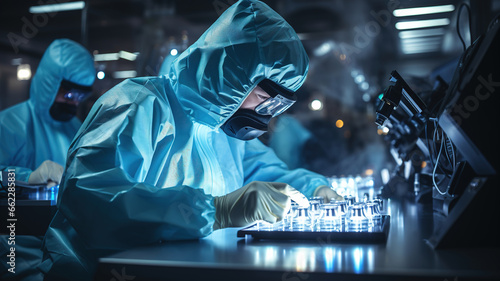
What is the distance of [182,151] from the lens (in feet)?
6.44

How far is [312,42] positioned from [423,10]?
1694mm

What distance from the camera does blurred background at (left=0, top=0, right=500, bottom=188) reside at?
220 inches

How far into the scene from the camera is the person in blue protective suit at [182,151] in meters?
1.39

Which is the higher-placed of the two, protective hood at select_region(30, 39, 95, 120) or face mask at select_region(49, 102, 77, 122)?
protective hood at select_region(30, 39, 95, 120)

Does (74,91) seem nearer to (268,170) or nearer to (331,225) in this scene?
(268,170)

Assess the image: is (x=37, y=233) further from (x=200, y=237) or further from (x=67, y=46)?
(x=67, y=46)

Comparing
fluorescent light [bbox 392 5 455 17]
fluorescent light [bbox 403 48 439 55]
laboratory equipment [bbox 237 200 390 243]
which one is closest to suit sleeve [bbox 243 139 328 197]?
laboratory equipment [bbox 237 200 390 243]

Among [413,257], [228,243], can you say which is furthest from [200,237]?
[413,257]

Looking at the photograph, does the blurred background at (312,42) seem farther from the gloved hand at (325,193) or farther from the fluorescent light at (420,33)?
the gloved hand at (325,193)

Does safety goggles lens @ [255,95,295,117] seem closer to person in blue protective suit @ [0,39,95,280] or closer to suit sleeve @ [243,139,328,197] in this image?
suit sleeve @ [243,139,328,197]

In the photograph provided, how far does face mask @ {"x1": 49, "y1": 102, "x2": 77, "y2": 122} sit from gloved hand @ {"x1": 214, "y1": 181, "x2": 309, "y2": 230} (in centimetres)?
270

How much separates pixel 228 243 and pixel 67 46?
308 cm

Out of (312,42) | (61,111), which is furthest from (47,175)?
(312,42)

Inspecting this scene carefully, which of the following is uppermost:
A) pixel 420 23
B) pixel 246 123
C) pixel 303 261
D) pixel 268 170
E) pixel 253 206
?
pixel 420 23
